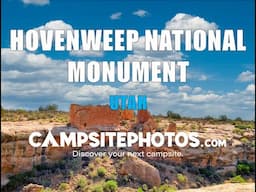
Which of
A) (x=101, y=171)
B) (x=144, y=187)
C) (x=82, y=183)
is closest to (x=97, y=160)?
(x=101, y=171)

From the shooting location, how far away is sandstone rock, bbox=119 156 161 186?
24.5 metres

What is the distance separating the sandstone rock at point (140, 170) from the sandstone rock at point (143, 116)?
1.75 metres

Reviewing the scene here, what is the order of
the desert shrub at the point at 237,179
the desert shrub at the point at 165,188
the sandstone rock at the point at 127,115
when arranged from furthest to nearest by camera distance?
1. the desert shrub at the point at 237,179
2. the desert shrub at the point at 165,188
3. the sandstone rock at the point at 127,115

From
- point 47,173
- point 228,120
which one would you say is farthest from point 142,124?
point 228,120

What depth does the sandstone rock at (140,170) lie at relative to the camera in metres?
24.5

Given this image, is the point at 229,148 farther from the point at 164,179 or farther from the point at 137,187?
the point at 137,187

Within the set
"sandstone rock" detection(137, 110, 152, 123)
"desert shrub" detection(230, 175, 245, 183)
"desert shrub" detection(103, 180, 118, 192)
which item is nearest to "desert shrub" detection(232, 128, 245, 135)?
"desert shrub" detection(230, 175, 245, 183)

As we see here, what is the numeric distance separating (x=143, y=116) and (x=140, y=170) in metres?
2.47

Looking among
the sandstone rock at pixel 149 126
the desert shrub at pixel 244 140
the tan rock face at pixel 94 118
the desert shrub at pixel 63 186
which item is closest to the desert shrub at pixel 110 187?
the desert shrub at pixel 63 186

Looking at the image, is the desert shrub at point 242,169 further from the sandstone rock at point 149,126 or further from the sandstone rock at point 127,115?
the sandstone rock at point 127,115

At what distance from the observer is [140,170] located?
24.5m

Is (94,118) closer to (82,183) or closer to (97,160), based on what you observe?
(97,160)

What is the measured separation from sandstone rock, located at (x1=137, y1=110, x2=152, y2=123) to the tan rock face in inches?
37.6

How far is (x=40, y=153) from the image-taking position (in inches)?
1022
